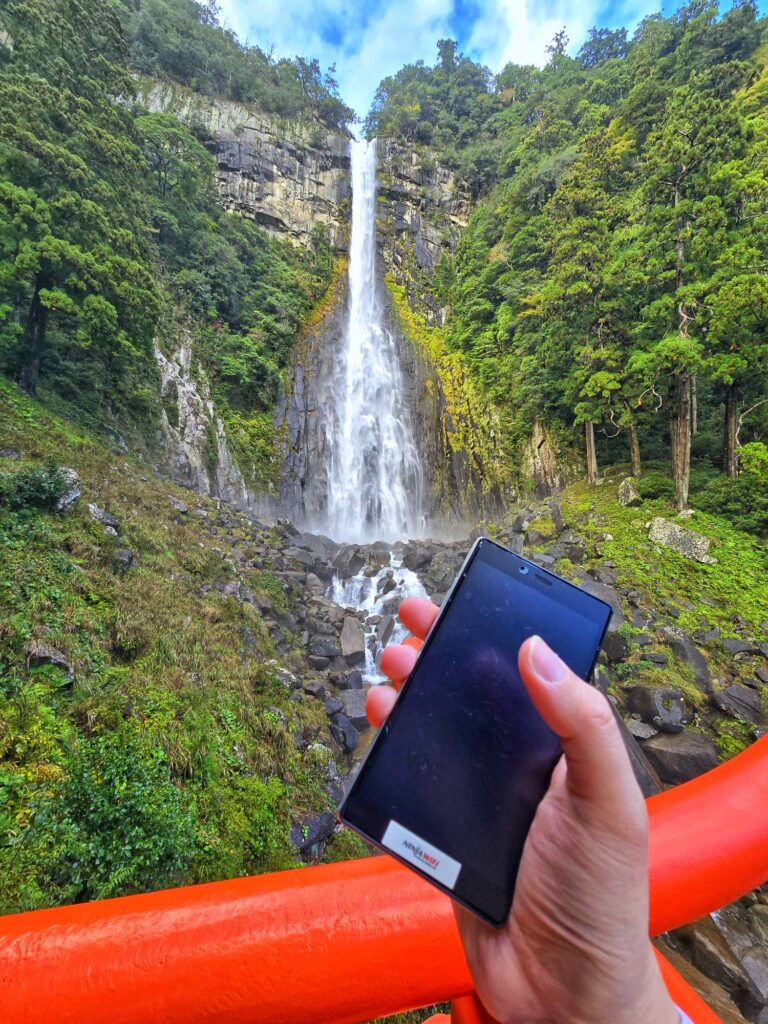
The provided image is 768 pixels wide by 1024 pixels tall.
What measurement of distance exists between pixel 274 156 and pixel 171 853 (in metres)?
29.3

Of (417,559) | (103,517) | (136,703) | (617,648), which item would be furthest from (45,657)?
(417,559)

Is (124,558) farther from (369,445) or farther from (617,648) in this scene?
(369,445)

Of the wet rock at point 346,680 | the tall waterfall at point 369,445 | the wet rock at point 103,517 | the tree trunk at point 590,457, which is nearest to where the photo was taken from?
the wet rock at point 103,517

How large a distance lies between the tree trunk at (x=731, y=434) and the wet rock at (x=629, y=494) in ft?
6.23

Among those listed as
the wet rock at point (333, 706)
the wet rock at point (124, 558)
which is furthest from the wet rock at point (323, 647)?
the wet rock at point (124, 558)

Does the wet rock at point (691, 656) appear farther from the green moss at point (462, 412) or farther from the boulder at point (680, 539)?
the green moss at point (462, 412)

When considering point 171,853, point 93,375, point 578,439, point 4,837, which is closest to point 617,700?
point 171,853

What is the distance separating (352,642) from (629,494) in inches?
308

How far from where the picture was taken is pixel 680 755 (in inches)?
186

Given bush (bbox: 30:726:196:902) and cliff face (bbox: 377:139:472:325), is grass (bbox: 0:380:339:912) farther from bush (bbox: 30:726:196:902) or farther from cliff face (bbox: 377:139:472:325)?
cliff face (bbox: 377:139:472:325)

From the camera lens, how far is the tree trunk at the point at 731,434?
9469mm

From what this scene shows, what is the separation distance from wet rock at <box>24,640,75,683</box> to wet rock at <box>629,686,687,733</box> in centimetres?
640

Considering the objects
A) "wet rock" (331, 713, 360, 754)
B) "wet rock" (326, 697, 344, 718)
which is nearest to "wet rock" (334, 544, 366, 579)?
"wet rock" (326, 697, 344, 718)

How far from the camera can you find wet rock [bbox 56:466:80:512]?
16.8 ft
